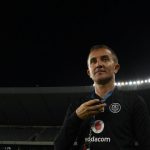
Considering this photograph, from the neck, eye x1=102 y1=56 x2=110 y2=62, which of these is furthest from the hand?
eye x1=102 y1=56 x2=110 y2=62

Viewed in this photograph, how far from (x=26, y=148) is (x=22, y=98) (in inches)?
83.4

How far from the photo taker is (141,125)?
1.61 m

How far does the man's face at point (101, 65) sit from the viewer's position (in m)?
1.74

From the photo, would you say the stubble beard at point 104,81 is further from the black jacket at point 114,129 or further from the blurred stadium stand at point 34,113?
the blurred stadium stand at point 34,113

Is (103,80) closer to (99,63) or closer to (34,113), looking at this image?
(99,63)

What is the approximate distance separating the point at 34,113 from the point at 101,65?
12302 mm

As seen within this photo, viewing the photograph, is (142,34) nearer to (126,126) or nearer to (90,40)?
(90,40)

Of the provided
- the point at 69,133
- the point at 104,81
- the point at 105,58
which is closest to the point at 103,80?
the point at 104,81

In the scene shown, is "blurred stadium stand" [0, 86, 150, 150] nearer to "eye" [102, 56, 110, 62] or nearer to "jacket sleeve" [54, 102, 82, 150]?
"eye" [102, 56, 110, 62]

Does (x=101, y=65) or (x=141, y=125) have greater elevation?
(x=101, y=65)

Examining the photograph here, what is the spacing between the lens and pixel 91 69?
1779 mm

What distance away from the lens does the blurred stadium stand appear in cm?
1245

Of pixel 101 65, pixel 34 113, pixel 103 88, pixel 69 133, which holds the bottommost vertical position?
pixel 69 133

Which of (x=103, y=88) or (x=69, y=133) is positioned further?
(x=103, y=88)
